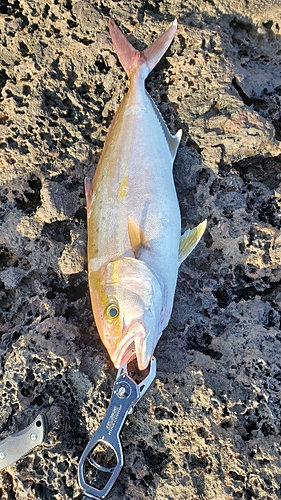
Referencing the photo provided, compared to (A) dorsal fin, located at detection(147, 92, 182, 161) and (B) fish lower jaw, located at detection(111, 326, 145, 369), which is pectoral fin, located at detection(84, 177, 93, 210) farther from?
(B) fish lower jaw, located at detection(111, 326, 145, 369)

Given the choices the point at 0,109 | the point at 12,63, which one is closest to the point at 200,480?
the point at 0,109

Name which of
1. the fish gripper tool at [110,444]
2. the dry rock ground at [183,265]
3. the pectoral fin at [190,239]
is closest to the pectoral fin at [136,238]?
the pectoral fin at [190,239]

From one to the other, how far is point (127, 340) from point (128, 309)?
0.17m

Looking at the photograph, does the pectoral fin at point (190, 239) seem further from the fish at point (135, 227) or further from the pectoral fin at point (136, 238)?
the pectoral fin at point (136, 238)

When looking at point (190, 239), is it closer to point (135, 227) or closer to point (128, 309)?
point (135, 227)

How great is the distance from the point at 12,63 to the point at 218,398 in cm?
277

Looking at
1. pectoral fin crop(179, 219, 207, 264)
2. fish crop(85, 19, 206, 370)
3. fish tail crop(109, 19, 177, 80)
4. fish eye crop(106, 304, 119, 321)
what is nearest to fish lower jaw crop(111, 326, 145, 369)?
fish crop(85, 19, 206, 370)

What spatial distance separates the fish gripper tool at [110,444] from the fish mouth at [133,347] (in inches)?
2.0

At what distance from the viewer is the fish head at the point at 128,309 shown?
215 centimetres

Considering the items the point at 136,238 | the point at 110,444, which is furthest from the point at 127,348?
the point at 136,238

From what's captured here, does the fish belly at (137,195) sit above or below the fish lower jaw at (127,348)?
above

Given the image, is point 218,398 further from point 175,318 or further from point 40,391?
point 40,391

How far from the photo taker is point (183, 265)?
2.67m

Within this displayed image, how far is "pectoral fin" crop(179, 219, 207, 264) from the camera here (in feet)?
8.22
